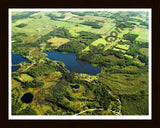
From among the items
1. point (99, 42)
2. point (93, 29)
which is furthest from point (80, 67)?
point (93, 29)

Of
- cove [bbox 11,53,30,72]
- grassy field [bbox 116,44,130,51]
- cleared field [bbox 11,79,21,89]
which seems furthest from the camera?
grassy field [bbox 116,44,130,51]

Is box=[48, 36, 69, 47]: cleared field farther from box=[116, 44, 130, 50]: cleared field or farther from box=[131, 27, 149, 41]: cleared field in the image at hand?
box=[131, 27, 149, 41]: cleared field

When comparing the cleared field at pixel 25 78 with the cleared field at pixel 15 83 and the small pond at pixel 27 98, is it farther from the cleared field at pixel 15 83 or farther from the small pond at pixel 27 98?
the small pond at pixel 27 98

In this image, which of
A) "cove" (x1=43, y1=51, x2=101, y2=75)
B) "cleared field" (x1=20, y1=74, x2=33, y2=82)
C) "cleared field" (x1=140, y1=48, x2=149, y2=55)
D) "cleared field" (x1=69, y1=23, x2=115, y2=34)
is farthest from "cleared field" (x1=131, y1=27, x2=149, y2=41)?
"cleared field" (x1=20, y1=74, x2=33, y2=82)

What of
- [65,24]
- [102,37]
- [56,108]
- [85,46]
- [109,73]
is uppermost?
[65,24]

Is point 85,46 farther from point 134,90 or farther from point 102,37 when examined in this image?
point 134,90

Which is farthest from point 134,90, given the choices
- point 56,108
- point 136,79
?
point 56,108

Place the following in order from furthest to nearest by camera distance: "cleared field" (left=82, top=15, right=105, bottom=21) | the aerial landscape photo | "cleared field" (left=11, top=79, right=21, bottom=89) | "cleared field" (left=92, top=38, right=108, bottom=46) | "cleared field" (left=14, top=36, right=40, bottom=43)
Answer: "cleared field" (left=82, top=15, right=105, bottom=21) < "cleared field" (left=14, top=36, right=40, bottom=43) < "cleared field" (left=92, top=38, right=108, bottom=46) < "cleared field" (left=11, top=79, right=21, bottom=89) < the aerial landscape photo

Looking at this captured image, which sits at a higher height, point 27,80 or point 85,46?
point 85,46

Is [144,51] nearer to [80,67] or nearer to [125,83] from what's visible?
[125,83]
